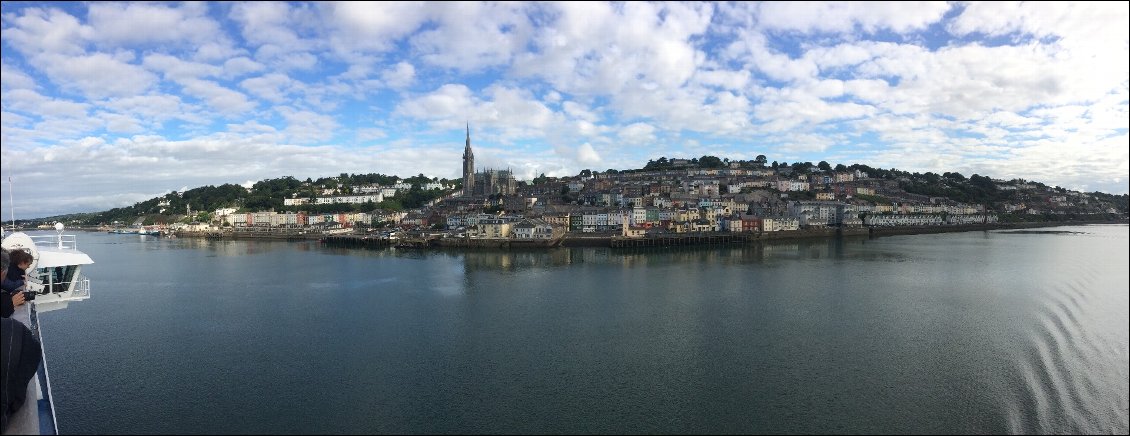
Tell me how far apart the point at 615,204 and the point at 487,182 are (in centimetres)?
1494

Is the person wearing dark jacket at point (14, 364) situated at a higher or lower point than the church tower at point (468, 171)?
lower

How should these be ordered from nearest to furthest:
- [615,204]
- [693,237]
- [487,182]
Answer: [693,237] → [615,204] → [487,182]

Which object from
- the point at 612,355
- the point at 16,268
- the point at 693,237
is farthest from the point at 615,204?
the point at 16,268

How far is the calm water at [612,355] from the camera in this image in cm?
633

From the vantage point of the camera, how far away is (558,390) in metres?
7.29

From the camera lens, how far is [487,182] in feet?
173

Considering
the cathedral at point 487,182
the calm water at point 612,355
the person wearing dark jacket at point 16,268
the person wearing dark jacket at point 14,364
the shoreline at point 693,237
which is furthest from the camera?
the cathedral at point 487,182

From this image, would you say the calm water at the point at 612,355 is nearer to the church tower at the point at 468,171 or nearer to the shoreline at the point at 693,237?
the shoreline at the point at 693,237

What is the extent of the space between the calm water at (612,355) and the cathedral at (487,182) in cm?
3566

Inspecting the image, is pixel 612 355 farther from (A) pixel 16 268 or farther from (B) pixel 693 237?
(B) pixel 693 237

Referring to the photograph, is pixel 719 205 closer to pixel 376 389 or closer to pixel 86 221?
pixel 376 389

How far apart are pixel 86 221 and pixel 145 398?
3385 inches

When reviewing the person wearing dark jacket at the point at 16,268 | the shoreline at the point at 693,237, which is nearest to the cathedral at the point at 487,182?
the shoreline at the point at 693,237

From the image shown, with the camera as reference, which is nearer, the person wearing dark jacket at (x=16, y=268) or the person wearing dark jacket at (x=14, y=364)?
the person wearing dark jacket at (x=14, y=364)
